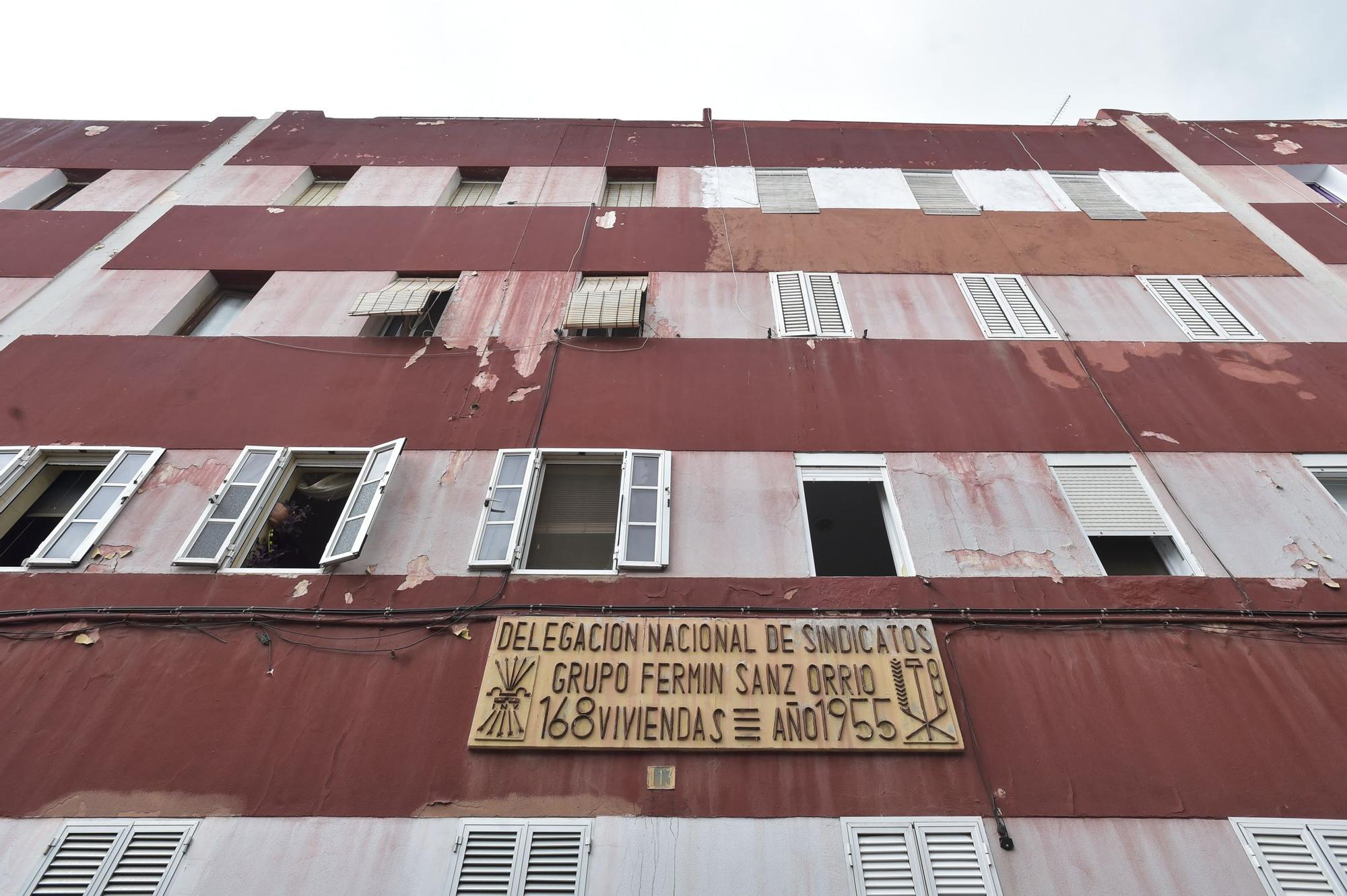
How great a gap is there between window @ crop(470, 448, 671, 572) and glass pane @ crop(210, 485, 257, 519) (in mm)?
2789

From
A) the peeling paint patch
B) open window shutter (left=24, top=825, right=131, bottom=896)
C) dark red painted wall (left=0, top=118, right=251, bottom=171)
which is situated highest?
dark red painted wall (left=0, top=118, right=251, bottom=171)

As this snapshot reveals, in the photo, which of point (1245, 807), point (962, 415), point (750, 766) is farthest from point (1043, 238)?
point (750, 766)

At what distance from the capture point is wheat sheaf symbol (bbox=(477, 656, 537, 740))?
5.89 metres

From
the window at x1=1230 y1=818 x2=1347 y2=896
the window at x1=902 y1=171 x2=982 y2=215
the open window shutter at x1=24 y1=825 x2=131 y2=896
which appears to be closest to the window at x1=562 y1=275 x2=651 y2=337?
the window at x1=902 y1=171 x2=982 y2=215

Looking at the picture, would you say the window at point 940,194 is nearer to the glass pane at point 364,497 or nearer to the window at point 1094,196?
the window at point 1094,196

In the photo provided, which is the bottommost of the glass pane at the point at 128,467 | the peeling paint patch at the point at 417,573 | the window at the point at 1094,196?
the peeling paint patch at the point at 417,573

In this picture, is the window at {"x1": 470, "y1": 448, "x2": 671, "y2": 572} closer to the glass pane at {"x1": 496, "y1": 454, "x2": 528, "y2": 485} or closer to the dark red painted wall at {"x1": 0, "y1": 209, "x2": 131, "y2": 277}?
the glass pane at {"x1": 496, "y1": 454, "x2": 528, "y2": 485}

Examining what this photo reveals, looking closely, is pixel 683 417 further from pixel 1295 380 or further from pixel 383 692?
A: pixel 1295 380

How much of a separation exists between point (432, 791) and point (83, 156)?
1592 centimetres

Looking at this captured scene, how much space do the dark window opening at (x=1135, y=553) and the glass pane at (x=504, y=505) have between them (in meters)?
6.68

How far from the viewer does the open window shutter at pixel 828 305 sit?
31.6ft

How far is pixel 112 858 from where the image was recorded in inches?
209

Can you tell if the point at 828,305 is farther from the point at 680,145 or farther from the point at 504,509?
the point at 680,145

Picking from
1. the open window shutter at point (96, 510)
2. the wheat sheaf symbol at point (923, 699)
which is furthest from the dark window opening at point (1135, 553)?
the open window shutter at point (96, 510)
